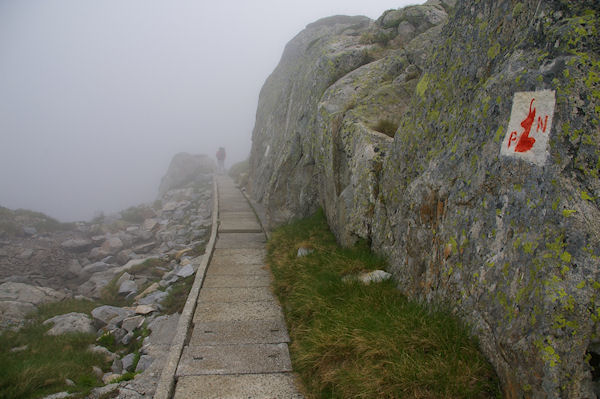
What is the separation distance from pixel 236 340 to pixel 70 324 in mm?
4841

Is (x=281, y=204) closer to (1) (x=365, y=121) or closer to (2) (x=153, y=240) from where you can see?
(1) (x=365, y=121)

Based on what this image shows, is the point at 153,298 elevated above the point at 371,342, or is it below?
below

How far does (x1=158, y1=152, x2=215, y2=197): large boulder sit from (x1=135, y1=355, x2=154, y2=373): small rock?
28088mm

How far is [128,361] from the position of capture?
23.1 feet

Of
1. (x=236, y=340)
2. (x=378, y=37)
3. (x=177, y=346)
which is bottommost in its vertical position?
(x=236, y=340)

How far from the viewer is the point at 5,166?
106 meters

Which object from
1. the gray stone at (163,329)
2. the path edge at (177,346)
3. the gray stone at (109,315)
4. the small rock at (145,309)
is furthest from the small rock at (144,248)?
the gray stone at (163,329)

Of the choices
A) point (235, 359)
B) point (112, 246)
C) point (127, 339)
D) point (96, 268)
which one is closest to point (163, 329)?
point (127, 339)

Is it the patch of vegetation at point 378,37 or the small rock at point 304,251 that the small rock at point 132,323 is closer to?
the small rock at point 304,251

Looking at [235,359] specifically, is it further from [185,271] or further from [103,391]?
[185,271]

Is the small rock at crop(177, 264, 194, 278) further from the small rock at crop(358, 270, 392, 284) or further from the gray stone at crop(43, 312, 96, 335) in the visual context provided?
the small rock at crop(358, 270, 392, 284)

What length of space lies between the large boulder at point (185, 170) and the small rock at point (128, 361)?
2767 cm

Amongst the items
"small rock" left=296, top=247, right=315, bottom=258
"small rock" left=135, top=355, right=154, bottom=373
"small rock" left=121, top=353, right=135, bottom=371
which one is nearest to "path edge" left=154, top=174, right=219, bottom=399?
"small rock" left=135, top=355, right=154, bottom=373

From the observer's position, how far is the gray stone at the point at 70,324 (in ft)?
27.5
